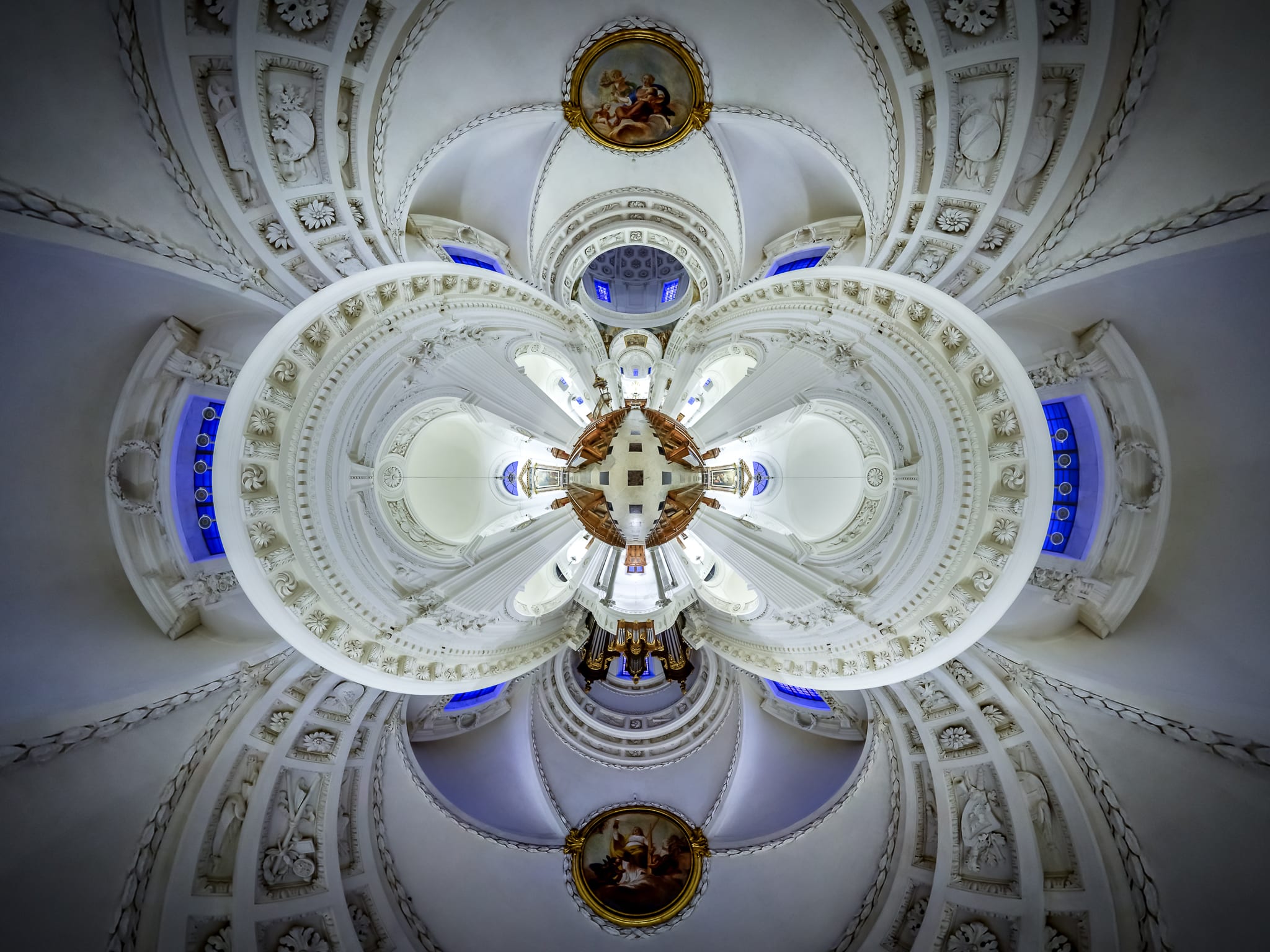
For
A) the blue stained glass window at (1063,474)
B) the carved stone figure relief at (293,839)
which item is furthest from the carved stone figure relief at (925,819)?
the carved stone figure relief at (293,839)

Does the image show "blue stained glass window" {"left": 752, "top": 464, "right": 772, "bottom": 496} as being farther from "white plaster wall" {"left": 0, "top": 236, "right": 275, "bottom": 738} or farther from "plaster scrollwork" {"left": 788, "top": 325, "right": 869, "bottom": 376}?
"white plaster wall" {"left": 0, "top": 236, "right": 275, "bottom": 738}

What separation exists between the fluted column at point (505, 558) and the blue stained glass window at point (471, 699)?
9.49 ft

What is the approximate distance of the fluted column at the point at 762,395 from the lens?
8.50 meters

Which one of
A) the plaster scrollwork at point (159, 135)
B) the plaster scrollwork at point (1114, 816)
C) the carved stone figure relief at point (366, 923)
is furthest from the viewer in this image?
the carved stone figure relief at point (366, 923)

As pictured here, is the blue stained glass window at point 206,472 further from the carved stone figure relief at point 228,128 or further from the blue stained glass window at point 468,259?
the blue stained glass window at point 468,259

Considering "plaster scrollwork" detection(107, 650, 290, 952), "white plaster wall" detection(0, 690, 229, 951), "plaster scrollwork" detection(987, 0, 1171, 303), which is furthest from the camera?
"plaster scrollwork" detection(107, 650, 290, 952)

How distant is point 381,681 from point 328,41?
774cm

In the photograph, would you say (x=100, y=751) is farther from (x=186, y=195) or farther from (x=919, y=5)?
(x=919, y=5)

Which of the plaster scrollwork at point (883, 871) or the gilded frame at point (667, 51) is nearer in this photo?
the gilded frame at point (667, 51)

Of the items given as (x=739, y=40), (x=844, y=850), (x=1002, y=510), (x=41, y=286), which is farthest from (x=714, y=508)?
(x=41, y=286)

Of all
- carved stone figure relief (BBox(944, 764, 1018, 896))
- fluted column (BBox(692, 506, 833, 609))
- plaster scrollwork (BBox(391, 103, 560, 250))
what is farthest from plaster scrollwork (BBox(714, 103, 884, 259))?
carved stone figure relief (BBox(944, 764, 1018, 896))

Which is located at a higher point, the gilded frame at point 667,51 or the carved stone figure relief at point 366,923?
the gilded frame at point 667,51

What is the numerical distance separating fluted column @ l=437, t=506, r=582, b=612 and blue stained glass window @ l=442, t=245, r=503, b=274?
499 cm

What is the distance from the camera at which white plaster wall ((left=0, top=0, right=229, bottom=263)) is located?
3.76m
